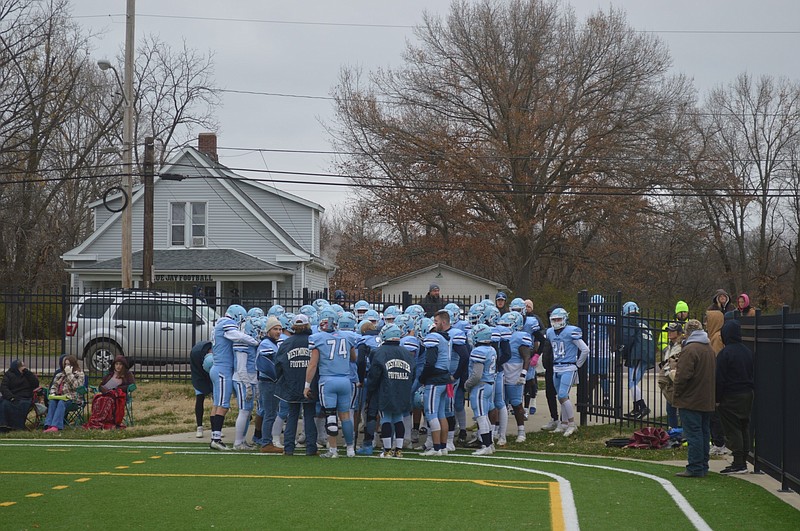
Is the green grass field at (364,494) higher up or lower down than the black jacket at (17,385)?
lower down

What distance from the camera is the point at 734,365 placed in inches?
452

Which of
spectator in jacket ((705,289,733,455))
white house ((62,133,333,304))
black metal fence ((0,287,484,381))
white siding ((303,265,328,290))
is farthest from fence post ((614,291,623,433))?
white siding ((303,265,328,290))

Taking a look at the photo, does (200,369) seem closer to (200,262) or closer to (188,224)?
(200,262)

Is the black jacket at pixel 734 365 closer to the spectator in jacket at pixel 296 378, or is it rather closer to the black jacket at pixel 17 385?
the spectator in jacket at pixel 296 378

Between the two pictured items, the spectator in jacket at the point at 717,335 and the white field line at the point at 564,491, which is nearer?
the white field line at the point at 564,491

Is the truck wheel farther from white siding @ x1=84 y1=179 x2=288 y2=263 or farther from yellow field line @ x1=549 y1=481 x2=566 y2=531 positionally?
yellow field line @ x1=549 y1=481 x2=566 y2=531

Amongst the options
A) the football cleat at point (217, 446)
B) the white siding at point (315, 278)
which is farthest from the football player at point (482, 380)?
the white siding at point (315, 278)

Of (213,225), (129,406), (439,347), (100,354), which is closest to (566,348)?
(439,347)

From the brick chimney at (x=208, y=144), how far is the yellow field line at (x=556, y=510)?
105 ft

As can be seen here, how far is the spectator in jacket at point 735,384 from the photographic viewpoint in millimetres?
11453

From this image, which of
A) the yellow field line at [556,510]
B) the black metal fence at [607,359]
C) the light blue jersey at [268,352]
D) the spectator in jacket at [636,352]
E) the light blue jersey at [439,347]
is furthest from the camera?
the spectator in jacket at [636,352]

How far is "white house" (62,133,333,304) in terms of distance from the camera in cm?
3594

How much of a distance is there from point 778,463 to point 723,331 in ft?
5.73

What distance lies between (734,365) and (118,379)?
10652 millimetres
